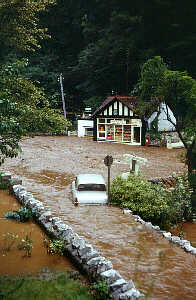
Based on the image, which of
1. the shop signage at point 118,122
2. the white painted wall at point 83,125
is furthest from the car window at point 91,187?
the white painted wall at point 83,125

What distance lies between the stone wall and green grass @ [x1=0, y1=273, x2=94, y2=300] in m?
0.50

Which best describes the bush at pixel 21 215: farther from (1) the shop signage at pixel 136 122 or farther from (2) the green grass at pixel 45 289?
(1) the shop signage at pixel 136 122

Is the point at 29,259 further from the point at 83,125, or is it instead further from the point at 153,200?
the point at 83,125

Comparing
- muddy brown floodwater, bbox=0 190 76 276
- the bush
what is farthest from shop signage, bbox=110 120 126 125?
muddy brown floodwater, bbox=0 190 76 276

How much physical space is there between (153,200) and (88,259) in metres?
6.77

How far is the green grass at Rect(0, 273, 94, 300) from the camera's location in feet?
22.7

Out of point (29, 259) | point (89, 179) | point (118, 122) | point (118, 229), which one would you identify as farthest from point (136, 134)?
point (29, 259)

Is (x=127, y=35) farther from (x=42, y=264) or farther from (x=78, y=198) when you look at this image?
(x=42, y=264)

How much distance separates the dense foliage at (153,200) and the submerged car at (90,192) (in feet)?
2.12

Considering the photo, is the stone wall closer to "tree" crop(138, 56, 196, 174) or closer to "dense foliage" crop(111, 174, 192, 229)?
"dense foliage" crop(111, 174, 192, 229)

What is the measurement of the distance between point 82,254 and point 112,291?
6.10 feet

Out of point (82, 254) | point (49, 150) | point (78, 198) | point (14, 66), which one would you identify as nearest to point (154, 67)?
point (78, 198)

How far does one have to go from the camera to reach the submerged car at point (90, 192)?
14617 millimetres

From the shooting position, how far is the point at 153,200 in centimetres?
1466
